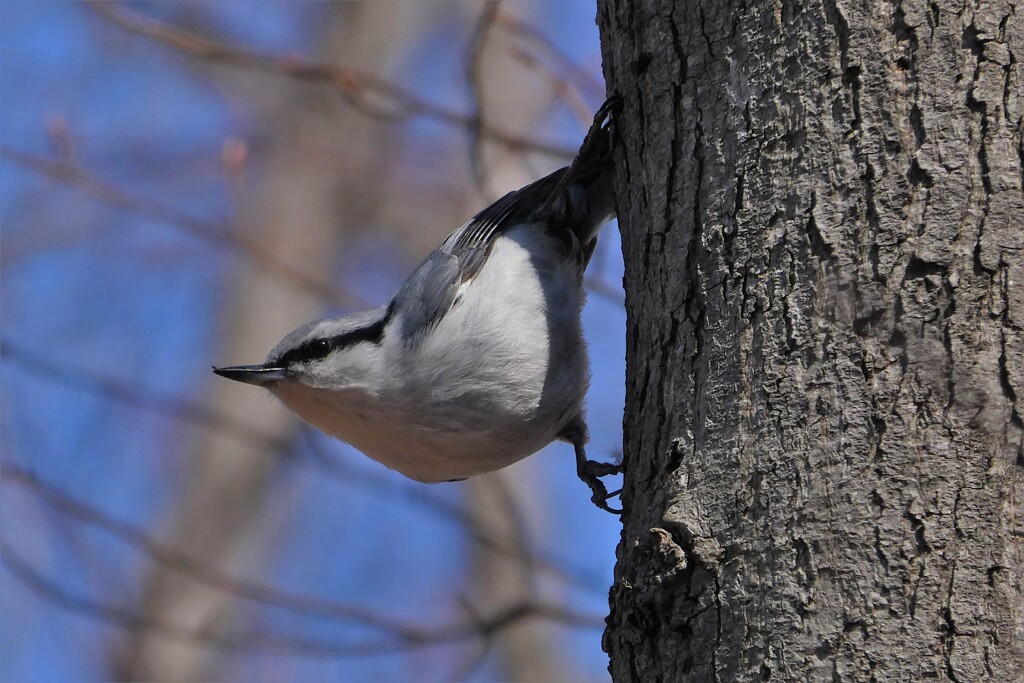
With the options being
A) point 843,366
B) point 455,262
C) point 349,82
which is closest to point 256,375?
point 455,262

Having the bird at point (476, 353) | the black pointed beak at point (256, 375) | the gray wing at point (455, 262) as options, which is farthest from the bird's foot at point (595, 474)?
the black pointed beak at point (256, 375)

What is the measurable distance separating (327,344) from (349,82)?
0.81 m

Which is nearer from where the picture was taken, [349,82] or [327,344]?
[327,344]

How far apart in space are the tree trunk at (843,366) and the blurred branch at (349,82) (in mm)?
1510

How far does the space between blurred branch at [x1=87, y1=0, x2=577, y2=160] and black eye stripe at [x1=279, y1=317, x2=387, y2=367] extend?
2.11ft

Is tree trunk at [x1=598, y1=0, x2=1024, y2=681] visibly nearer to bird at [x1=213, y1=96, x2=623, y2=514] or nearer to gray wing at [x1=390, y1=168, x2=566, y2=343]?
bird at [x1=213, y1=96, x2=623, y2=514]

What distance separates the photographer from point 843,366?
147 cm

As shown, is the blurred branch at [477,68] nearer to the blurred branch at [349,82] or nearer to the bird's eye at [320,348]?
the blurred branch at [349,82]

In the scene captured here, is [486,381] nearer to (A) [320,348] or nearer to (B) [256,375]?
(A) [320,348]

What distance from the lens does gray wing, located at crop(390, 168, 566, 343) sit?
2.95m

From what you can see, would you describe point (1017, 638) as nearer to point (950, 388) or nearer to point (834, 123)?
point (950, 388)

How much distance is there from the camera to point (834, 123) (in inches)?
60.6

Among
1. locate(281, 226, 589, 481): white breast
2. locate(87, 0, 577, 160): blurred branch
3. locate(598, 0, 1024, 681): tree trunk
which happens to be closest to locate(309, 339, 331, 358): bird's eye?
locate(281, 226, 589, 481): white breast

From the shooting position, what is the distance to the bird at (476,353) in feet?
9.13
